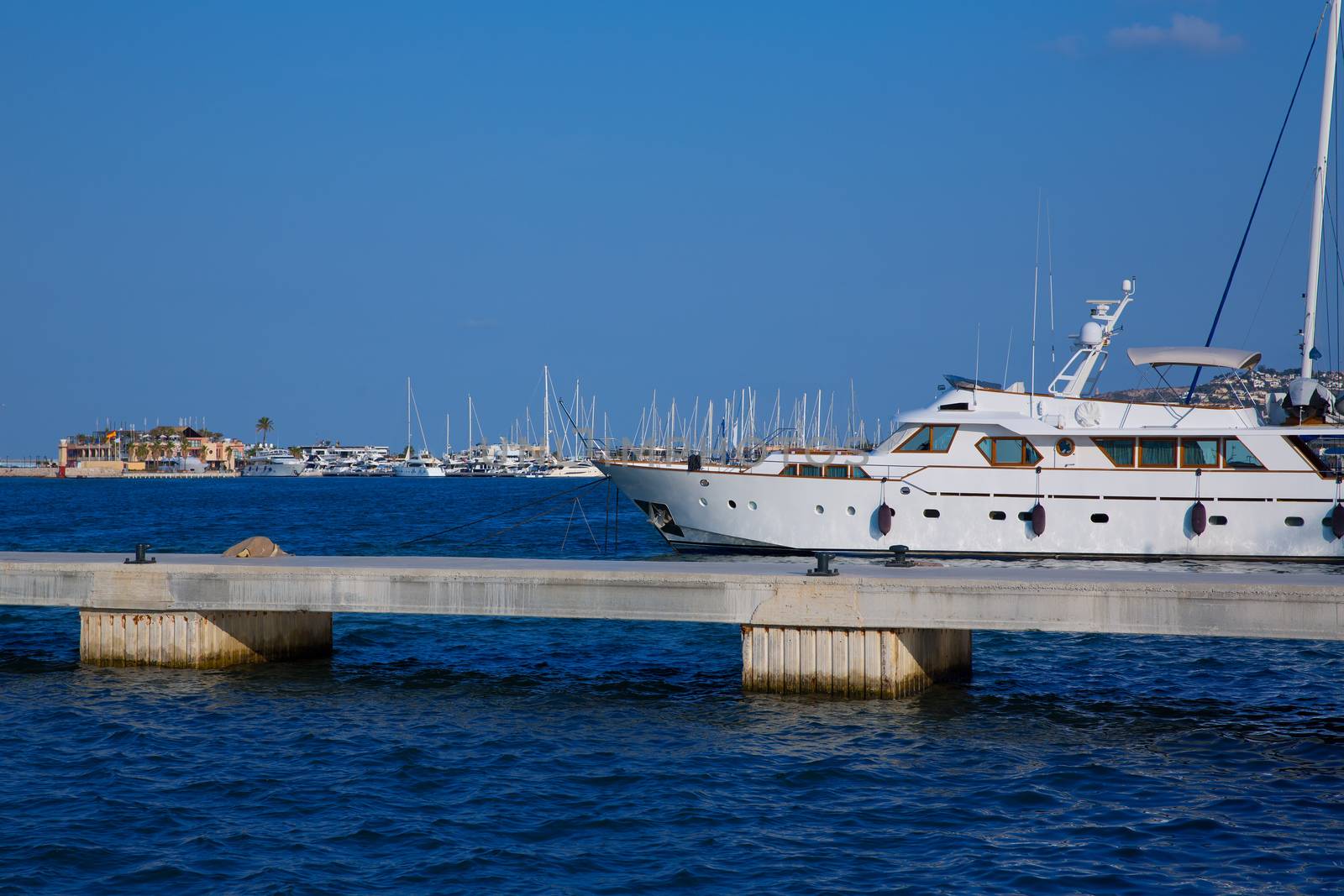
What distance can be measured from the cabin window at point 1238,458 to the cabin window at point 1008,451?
4.11 m

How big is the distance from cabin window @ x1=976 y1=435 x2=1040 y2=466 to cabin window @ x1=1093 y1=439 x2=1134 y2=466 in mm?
1446

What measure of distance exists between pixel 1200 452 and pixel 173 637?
22.7 m

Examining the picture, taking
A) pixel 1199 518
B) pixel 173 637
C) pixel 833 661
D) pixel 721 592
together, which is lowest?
pixel 833 661

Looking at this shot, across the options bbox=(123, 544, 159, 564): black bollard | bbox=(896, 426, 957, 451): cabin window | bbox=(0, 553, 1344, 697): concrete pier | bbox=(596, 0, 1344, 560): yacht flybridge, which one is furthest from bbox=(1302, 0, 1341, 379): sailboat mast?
bbox=(123, 544, 159, 564): black bollard

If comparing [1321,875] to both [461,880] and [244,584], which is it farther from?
A: [244,584]

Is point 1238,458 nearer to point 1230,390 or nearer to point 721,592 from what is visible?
point 1230,390

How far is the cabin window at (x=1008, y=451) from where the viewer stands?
102 ft

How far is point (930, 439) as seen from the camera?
31562 mm

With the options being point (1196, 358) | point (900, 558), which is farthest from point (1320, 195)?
point (900, 558)

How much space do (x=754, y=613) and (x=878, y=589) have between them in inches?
56.9

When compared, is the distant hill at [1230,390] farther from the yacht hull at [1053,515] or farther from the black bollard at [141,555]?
the black bollard at [141,555]

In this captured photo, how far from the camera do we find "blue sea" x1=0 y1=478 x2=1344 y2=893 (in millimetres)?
10500

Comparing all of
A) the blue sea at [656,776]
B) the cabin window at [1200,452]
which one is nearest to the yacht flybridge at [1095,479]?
the cabin window at [1200,452]

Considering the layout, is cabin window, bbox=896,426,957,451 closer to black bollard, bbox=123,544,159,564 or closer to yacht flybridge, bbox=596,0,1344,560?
yacht flybridge, bbox=596,0,1344,560
